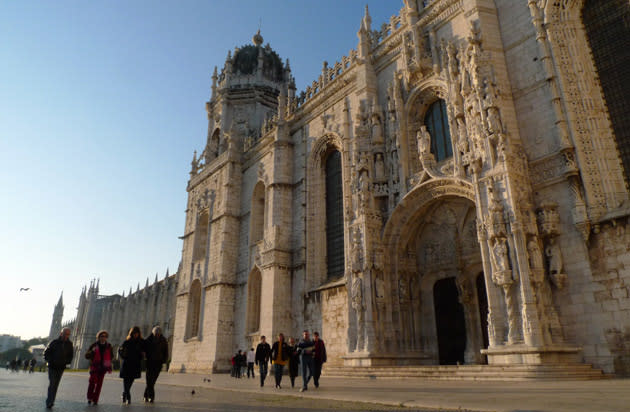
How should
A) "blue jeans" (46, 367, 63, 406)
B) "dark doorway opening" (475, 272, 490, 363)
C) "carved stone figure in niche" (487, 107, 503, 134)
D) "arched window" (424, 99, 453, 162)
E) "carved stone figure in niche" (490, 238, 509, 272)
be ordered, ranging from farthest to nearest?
"arched window" (424, 99, 453, 162) → "dark doorway opening" (475, 272, 490, 363) → "carved stone figure in niche" (487, 107, 503, 134) → "carved stone figure in niche" (490, 238, 509, 272) → "blue jeans" (46, 367, 63, 406)

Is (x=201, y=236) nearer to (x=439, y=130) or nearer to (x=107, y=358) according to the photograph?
(x=439, y=130)

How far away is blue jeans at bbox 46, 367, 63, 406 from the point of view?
665 cm

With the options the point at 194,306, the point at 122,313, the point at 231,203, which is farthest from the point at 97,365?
the point at 122,313

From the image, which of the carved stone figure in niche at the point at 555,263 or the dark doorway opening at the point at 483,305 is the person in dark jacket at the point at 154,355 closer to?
the carved stone figure in niche at the point at 555,263

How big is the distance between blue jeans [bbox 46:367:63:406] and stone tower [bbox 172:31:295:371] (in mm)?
13433

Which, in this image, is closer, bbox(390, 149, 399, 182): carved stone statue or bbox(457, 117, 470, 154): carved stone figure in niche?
bbox(457, 117, 470, 154): carved stone figure in niche

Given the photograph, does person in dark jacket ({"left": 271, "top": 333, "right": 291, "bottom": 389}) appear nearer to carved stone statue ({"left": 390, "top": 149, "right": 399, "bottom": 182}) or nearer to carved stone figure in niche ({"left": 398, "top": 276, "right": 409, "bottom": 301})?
carved stone figure in niche ({"left": 398, "top": 276, "right": 409, "bottom": 301})

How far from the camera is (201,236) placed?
30.9m

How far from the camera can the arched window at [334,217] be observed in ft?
66.0

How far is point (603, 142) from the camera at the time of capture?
11828mm

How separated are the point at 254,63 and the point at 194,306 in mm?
19314

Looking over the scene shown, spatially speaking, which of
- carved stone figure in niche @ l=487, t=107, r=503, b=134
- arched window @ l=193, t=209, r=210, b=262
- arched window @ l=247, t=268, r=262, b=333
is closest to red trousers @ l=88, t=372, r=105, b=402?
carved stone figure in niche @ l=487, t=107, r=503, b=134

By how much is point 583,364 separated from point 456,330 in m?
5.17

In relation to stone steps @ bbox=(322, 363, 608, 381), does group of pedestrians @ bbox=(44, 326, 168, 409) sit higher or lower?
higher
